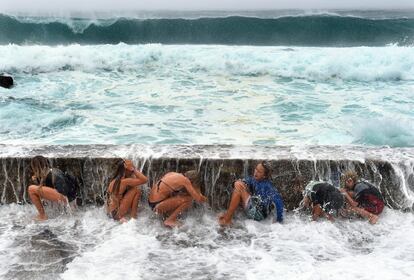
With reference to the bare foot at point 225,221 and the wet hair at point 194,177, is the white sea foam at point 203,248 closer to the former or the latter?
the bare foot at point 225,221

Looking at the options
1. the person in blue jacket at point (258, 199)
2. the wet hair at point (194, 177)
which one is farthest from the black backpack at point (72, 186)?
the person in blue jacket at point (258, 199)

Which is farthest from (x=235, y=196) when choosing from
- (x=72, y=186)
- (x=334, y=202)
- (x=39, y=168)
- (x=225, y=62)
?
(x=225, y=62)

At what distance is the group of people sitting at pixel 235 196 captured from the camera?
5848 millimetres

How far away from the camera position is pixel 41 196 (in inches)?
237

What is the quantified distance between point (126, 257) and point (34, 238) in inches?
47.8

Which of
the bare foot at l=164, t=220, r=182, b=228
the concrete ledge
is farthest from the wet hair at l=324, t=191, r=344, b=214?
the bare foot at l=164, t=220, r=182, b=228

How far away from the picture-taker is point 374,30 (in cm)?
3281

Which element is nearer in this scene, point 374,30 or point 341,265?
point 341,265

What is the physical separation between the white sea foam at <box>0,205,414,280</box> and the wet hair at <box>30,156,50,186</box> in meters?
0.50

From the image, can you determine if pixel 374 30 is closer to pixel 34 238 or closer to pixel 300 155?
pixel 300 155

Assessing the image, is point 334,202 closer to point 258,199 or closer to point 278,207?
point 278,207

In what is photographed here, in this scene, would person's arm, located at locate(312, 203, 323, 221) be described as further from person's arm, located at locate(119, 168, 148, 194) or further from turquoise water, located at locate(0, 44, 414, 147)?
turquoise water, located at locate(0, 44, 414, 147)

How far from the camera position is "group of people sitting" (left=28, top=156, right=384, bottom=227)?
230 inches

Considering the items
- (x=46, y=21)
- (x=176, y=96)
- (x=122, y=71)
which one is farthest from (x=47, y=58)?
(x=46, y=21)
